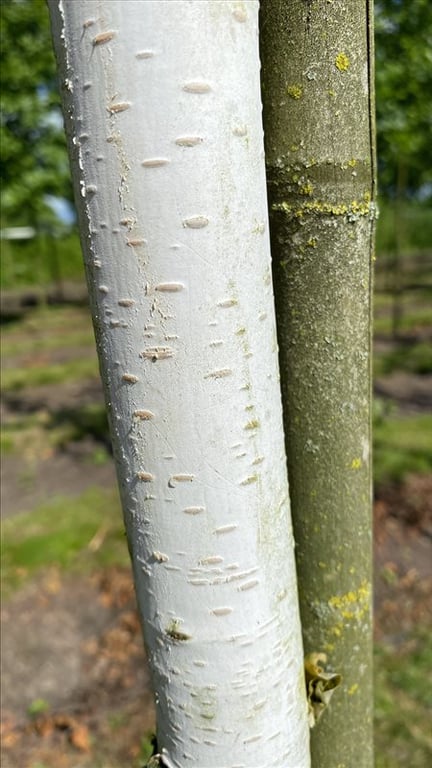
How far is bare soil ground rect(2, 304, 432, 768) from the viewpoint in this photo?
2.68m

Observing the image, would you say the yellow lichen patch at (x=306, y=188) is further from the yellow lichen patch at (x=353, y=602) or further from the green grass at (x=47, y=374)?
the green grass at (x=47, y=374)

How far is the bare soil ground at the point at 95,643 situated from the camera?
268 centimetres

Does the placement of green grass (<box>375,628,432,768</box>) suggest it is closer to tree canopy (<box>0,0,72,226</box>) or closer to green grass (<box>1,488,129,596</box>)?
green grass (<box>1,488,129,596</box>)

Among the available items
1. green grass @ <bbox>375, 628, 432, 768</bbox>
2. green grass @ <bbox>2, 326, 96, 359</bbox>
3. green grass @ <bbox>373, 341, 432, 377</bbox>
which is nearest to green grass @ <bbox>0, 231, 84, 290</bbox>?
green grass @ <bbox>2, 326, 96, 359</bbox>

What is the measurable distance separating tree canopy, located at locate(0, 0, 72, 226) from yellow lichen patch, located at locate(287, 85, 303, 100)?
414 centimetres

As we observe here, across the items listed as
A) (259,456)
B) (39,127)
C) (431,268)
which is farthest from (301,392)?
(431,268)

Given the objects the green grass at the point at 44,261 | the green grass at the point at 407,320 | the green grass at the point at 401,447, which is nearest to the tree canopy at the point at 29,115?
the green grass at the point at 44,261

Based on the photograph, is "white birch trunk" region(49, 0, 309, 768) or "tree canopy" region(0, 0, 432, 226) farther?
"tree canopy" region(0, 0, 432, 226)

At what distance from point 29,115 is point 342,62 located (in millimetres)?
8878

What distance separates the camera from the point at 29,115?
861 cm

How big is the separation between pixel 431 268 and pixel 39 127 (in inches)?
462

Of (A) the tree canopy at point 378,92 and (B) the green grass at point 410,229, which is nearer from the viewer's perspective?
(A) the tree canopy at point 378,92

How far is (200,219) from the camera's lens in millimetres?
724

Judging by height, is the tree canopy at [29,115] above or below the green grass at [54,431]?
above
